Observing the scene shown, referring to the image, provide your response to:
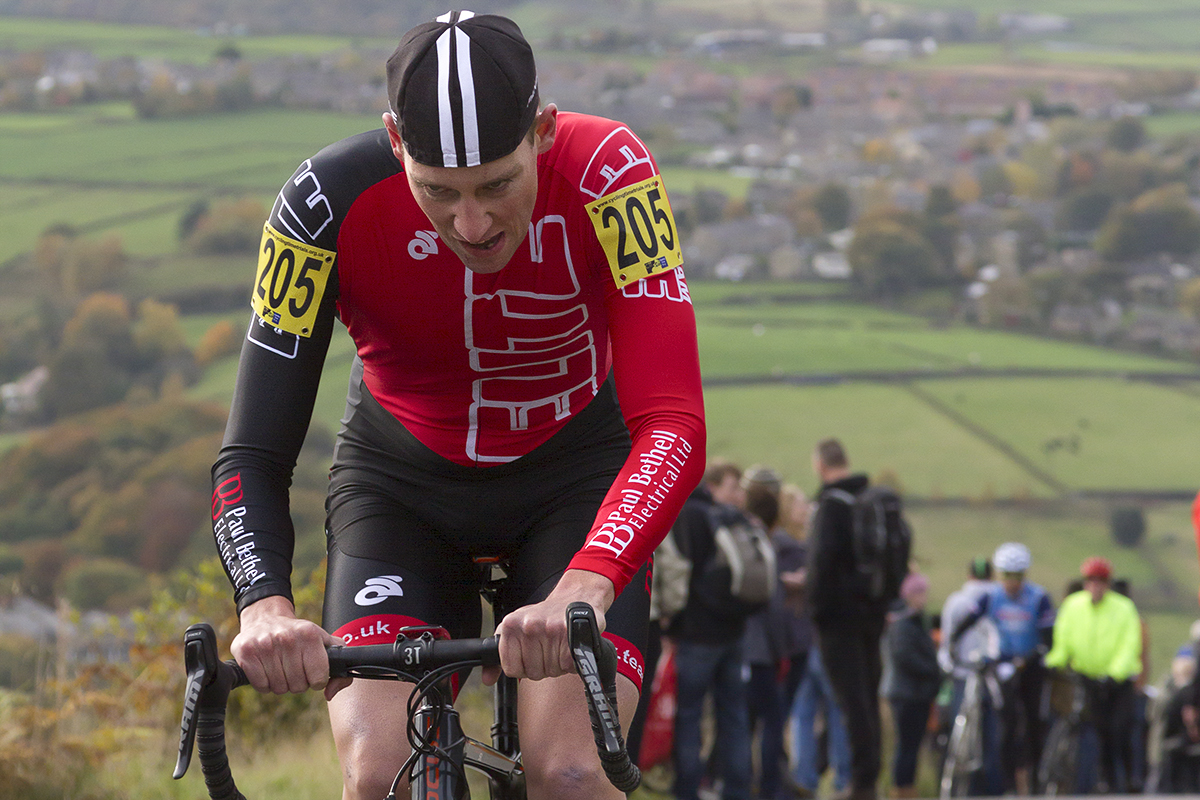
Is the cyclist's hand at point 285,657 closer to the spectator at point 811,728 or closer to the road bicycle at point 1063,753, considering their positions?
the spectator at point 811,728

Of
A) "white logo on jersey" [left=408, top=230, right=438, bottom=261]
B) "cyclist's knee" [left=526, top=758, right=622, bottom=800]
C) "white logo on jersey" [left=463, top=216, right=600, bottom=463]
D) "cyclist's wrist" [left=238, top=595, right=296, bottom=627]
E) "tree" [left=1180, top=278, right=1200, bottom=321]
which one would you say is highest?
"tree" [left=1180, top=278, right=1200, bottom=321]

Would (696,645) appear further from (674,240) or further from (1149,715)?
(1149,715)

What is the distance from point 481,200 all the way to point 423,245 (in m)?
0.50

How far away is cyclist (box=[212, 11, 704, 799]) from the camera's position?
2.25 metres

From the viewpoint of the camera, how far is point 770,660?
7.66 metres

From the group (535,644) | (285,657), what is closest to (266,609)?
(285,657)

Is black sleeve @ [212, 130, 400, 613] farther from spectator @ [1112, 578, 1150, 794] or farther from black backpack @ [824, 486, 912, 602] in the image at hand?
spectator @ [1112, 578, 1150, 794]

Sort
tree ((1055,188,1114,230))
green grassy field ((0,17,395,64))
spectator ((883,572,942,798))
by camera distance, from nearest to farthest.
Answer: spectator ((883,572,942,798)), green grassy field ((0,17,395,64)), tree ((1055,188,1114,230))

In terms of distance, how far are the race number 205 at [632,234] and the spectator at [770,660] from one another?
5.05 metres

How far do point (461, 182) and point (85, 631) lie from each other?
573cm

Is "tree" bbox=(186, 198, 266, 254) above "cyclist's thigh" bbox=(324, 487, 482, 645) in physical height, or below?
above

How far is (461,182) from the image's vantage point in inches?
87.6

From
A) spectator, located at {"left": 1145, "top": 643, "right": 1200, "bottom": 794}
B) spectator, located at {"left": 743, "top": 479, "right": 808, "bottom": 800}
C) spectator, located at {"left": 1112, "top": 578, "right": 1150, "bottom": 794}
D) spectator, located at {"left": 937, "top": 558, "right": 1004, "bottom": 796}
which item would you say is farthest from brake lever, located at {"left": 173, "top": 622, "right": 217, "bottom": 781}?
spectator, located at {"left": 1145, "top": 643, "right": 1200, "bottom": 794}

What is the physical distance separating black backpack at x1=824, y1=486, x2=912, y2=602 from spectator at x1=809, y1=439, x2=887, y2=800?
0.12 feet
